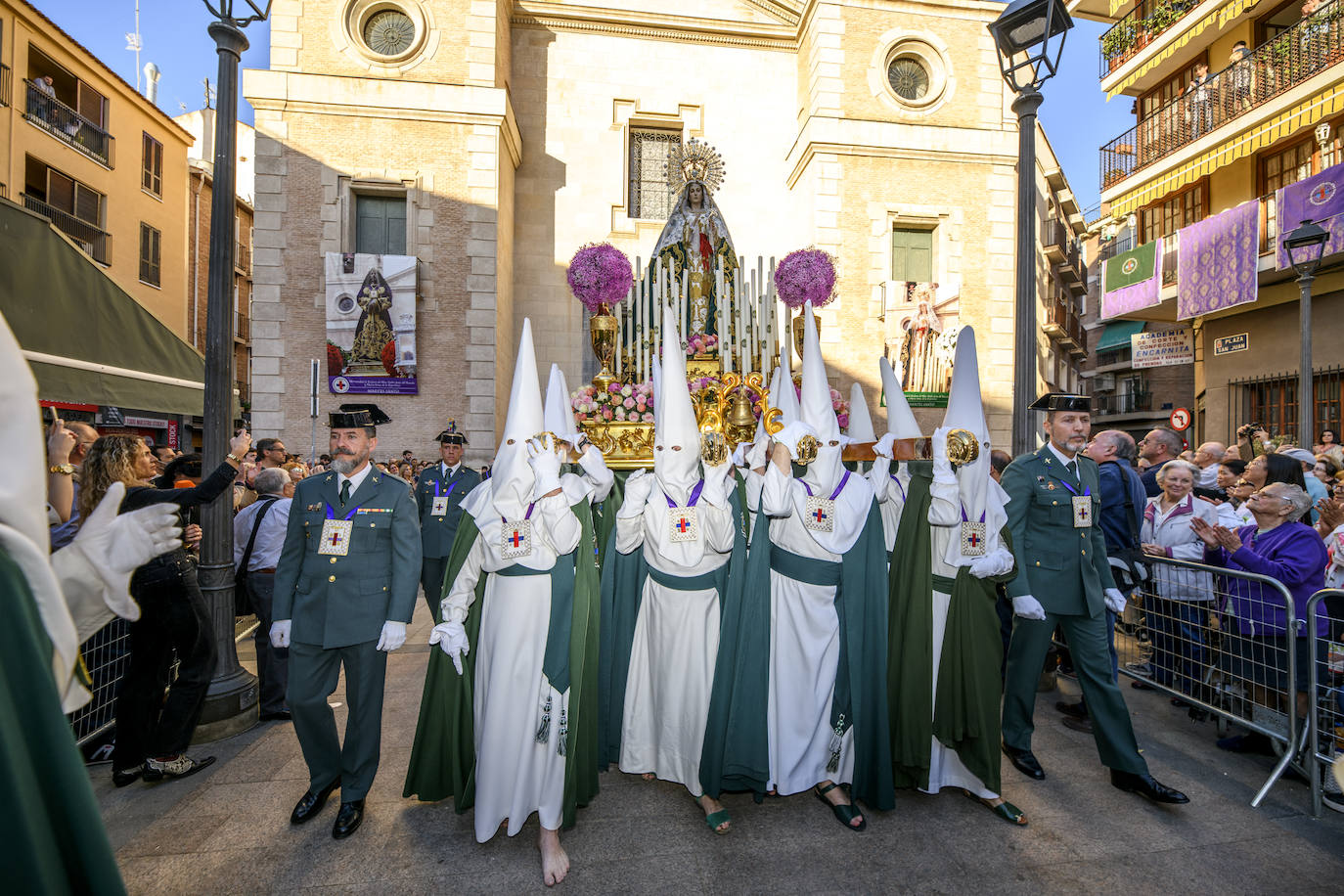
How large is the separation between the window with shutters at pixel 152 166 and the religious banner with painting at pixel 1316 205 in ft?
90.4

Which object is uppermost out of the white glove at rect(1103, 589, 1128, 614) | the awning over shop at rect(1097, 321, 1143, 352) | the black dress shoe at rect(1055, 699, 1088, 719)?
the awning over shop at rect(1097, 321, 1143, 352)

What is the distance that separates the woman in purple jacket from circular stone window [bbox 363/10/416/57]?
1449 centimetres

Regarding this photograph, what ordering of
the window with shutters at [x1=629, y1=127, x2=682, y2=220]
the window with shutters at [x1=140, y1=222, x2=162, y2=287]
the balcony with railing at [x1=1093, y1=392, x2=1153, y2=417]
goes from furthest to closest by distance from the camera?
the balcony with railing at [x1=1093, y1=392, x2=1153, y2=417]
the window with shutters at [x1=140, y1=222, x2=162, y2=287]
the window with shutters at [x1=629, y1=127, x2=682, y2=220]

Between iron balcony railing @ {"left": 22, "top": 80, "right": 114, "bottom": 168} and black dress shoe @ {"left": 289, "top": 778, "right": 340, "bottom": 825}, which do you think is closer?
black dress shoe @ {"left": 289, "top": 778, "right": 340, "bottom": 825}

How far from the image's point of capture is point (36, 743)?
108 centimetres

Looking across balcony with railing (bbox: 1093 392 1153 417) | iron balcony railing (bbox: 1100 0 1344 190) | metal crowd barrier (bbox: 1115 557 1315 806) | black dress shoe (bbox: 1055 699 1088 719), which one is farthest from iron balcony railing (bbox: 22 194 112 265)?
balcony with railing (bbox: 1093 392 1153 417)

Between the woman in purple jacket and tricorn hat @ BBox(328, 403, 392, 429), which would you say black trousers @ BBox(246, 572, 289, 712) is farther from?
the woman in purple jacket

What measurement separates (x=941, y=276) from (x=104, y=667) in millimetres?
14287

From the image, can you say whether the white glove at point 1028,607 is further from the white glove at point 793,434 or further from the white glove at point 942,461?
the white glove at point 793,434

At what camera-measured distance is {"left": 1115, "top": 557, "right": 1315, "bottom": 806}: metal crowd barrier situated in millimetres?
4105

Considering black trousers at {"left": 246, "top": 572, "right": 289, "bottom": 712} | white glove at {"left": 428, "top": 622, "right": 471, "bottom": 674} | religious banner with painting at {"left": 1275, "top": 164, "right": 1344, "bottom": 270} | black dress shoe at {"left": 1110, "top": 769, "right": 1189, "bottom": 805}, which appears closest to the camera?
white glove at {"left": 428, "top": 622, "right": 471, "bottom": 674}

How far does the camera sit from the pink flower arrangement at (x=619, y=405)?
18.0ft

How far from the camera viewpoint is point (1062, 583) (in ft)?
13.8

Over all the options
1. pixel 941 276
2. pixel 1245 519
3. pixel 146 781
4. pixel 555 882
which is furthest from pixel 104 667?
pixel 941 276
